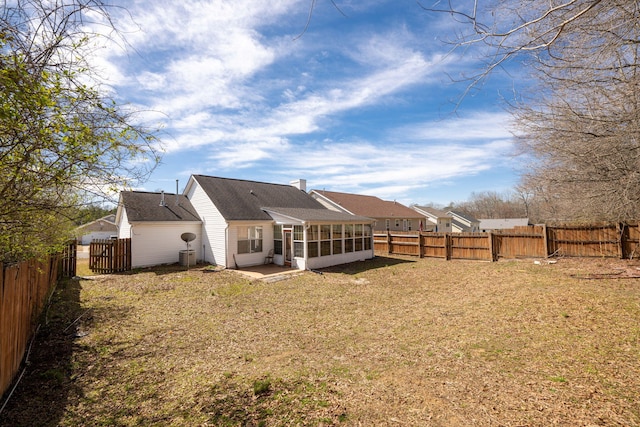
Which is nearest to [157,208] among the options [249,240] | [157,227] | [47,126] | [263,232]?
[157,227]

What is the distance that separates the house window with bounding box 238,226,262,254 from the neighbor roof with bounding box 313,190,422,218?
1078 centimetres

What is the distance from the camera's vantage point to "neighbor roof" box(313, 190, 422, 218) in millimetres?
26953

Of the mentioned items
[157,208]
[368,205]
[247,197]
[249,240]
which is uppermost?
[368,205]

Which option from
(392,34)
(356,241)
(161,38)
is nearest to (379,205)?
(356,241)

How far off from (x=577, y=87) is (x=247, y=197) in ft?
53.3

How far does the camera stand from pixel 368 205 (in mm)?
30703

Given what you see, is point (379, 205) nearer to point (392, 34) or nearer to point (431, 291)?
point (431, 291)

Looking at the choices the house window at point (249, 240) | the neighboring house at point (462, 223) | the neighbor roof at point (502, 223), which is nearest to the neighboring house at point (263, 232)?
the house window at point (249, 240)

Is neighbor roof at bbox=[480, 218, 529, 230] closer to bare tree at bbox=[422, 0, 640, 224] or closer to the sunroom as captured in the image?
the sunroom

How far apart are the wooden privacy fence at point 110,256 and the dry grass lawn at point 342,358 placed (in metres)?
4.06

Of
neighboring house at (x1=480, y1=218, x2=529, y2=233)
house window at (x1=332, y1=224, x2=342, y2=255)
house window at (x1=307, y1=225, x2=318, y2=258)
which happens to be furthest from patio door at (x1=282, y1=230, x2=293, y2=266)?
neighboring house at (x1=480, y1=218, x2=529, y2=233)

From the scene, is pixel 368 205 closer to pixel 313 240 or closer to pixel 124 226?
pixel 313 240

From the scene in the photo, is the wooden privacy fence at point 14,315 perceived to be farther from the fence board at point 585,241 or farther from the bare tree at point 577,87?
the fence board at point 585,241

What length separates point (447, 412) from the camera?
11.7 feet
